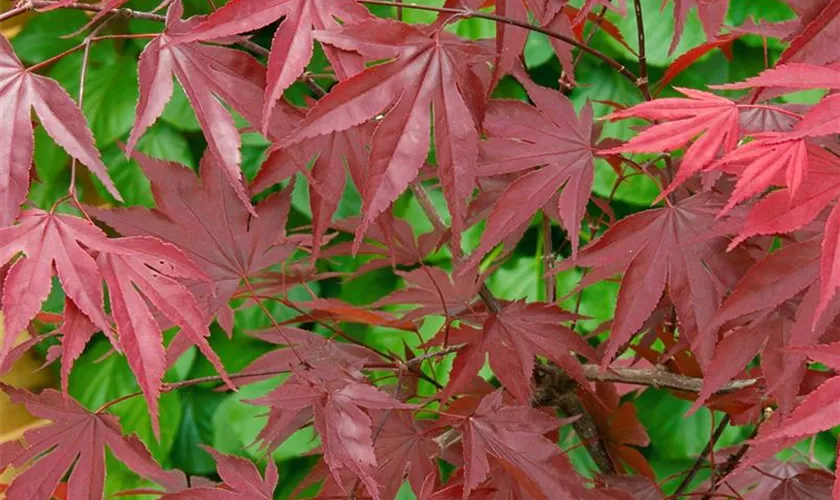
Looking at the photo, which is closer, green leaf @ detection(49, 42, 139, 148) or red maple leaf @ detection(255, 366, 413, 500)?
red maple leaf @ detection(255, 366, 413, 500)

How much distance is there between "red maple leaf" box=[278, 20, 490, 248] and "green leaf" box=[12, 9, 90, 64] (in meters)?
1.02

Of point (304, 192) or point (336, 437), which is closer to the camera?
point (336, 437)

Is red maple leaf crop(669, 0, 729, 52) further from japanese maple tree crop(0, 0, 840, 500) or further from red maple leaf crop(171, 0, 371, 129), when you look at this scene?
red maple leaf crop(171, 0, 371, 129)

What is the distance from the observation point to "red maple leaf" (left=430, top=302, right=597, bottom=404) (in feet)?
2.10

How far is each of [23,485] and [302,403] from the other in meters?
0.19

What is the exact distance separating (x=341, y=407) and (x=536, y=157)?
0.19 meters

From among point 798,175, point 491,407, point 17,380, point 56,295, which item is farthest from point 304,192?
point 798,175

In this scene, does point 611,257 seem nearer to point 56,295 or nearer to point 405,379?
point 405,379

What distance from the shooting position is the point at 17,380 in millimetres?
1494

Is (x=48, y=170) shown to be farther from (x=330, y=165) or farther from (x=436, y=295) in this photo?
(x=330, y=165)

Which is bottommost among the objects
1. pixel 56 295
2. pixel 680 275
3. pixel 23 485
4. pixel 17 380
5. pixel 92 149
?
pixel 17 380

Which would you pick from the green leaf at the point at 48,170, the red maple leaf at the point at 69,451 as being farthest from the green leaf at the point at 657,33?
the red maple leaf at the point at 69,451

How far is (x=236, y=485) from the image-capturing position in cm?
58

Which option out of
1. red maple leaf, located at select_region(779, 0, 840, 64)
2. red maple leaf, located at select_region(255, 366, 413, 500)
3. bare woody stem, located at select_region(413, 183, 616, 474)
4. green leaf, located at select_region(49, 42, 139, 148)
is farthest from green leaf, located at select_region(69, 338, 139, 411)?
red maple leaf, located at select_region(779, 0, 840, 64)
